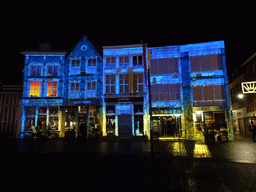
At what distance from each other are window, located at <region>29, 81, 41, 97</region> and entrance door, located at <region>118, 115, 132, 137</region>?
1168 centimetres

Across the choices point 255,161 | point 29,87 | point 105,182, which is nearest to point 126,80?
point 29,87

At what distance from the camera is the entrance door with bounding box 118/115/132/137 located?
76.1ft

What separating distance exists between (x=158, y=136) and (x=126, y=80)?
820cm

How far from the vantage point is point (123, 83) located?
953 inches

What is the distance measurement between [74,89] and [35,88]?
533 centimetres

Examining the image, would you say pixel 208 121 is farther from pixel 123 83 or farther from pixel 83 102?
pixel 83 102

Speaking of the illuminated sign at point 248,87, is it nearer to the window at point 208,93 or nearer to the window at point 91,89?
the window at point 208,93

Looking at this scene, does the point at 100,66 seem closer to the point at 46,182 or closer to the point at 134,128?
the point at 134,128

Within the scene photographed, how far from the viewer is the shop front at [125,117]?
2322 cm

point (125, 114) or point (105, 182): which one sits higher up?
point (125, 114)

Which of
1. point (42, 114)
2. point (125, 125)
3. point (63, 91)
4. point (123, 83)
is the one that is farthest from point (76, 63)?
point (125, 125)

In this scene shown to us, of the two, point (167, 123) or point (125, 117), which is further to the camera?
point (125, 117)

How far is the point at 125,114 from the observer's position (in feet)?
77.0

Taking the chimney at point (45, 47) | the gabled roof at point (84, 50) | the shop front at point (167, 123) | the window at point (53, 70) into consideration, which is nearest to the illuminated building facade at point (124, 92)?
the shop front at point (167, 123)
